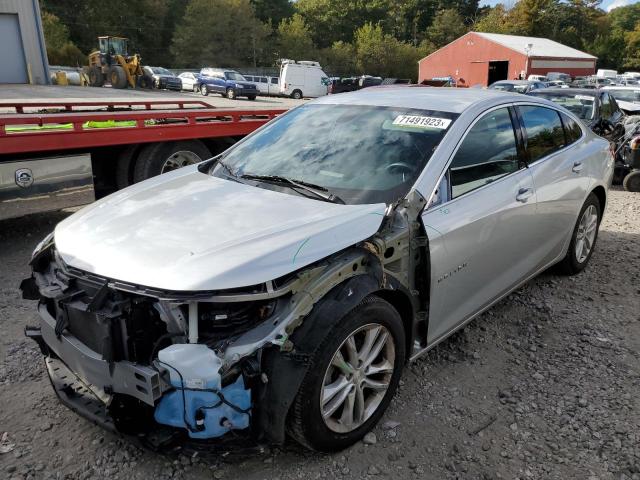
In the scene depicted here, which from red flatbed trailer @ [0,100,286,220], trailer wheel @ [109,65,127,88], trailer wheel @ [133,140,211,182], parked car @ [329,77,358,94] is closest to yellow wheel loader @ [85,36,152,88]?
trailer wheel @ [109,65,127,88]

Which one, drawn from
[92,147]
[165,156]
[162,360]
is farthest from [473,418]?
[165,156]

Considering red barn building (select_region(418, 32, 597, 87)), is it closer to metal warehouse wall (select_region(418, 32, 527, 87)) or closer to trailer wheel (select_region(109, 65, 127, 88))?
metal warehouse wall (select_region(418, 32, 527, 87))

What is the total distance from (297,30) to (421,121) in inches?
2687

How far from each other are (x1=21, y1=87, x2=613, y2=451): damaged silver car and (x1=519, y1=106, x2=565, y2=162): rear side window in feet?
0.12

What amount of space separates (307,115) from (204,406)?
7.60 feet

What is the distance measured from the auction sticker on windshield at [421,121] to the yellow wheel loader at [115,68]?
3261cm

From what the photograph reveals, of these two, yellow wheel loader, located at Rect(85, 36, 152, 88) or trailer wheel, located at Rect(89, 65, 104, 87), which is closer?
yellow wheel loader, located at Rect(85, 36, 152, 88)

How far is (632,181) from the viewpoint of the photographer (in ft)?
29.4

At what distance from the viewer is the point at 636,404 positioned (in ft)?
10.2

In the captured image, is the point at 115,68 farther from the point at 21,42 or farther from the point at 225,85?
the point at 225,85

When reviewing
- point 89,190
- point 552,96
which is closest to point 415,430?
point 89,190

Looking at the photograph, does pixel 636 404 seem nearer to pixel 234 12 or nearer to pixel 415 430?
pixel 415 430

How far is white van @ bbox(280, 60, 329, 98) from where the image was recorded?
37781 millimetres

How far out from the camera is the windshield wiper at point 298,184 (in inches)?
115
